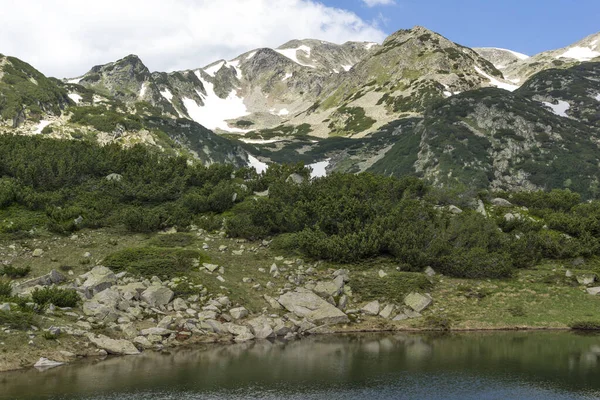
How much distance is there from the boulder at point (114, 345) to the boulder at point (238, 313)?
21.5ft

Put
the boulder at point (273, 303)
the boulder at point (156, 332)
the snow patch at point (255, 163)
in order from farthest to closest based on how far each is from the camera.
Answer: the snow patch at point (255, 163)
the boulder at point (273, 303)
the boulder at point (156, 332)

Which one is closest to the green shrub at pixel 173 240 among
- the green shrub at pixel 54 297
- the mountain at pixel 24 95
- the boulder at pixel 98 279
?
the boulder at pixel 98 279

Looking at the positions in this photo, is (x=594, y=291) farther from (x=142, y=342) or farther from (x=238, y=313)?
(x=142, y=342)

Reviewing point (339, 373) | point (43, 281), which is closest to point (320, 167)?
point (43, 281)

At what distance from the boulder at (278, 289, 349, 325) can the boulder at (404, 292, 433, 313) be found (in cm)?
480

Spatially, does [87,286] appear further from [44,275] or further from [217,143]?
[217,143]

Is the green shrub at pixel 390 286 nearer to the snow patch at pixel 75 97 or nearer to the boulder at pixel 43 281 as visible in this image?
the boulder at pixel 43 281

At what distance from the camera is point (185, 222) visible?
4422 centimetres

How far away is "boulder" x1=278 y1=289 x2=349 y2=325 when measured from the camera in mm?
A: 31000

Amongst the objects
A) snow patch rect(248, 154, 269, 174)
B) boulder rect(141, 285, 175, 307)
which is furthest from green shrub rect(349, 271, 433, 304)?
snow patch rect(248, 154, 269, 174)

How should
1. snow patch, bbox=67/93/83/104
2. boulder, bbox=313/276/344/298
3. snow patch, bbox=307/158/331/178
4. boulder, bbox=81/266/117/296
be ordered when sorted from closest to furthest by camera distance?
boulder, bbox=81/266/117/296
boulder, bbox=313/276/344/298
snow patch, bbox=67/93/83/104
snow patch, bbox=307/158/331/178

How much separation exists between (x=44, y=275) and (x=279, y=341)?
15.9 meters

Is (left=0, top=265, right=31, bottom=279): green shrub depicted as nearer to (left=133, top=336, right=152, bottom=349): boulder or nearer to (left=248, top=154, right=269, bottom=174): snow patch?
(left=133, top=336, right=152, bottom=349): boulder

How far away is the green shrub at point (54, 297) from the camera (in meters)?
26.5
